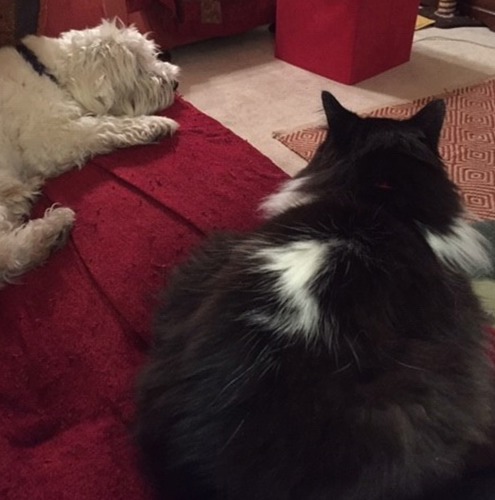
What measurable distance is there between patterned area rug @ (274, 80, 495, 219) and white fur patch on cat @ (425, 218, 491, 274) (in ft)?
2.96

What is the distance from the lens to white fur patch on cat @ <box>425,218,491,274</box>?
3.76 feet

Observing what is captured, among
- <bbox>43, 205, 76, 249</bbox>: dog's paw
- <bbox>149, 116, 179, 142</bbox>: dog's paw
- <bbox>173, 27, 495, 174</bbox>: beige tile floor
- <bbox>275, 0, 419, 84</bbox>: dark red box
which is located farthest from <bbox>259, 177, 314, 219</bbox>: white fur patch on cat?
<bbox>275, 0, 419, 84</bbox>: dark red box

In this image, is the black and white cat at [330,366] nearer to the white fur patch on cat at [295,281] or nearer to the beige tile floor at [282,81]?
the white fur patch on cat at [295,281]

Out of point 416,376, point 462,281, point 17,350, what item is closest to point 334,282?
point 416,376

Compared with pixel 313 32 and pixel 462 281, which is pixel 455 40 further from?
pixel 462 281

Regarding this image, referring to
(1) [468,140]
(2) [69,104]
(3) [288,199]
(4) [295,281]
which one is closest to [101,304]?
(3) [288,199]

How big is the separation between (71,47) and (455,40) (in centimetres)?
236

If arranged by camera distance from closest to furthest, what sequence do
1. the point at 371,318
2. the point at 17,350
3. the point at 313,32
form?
the point at 371,318
the point at 17,350
the point at 313,32

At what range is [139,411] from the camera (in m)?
1.08

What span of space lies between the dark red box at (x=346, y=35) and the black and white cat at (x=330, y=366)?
6.56ft

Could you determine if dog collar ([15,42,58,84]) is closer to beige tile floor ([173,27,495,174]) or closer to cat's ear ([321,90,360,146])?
beige tile floor ([173,27,495,174])

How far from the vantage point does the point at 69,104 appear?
2.07 m

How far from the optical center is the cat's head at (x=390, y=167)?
3.75 ft

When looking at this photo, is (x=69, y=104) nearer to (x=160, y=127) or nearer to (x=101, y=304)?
(x=160, y=127)
